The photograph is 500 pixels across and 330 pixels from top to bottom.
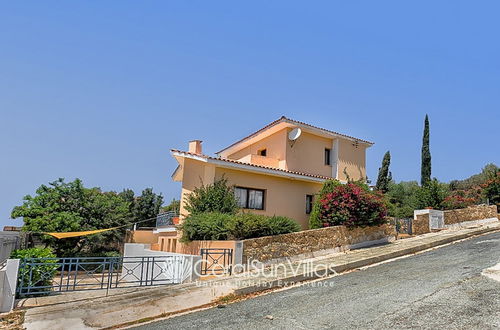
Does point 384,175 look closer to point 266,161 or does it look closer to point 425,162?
point 425,162

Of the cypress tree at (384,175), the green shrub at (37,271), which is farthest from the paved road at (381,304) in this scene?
the cypress tree at (384,175)

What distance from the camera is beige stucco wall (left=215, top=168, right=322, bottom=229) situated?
60.5 feet

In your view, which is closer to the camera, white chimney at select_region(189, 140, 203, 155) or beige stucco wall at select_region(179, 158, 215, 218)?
beige stucco wall at select_region(179, 158, 215, 218)

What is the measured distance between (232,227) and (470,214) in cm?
1688

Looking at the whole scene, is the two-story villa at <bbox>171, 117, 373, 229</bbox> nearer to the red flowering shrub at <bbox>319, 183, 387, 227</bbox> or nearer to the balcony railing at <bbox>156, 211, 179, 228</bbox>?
the red flowering shrub at <bbox>319, 183, 387, 227</bbox>

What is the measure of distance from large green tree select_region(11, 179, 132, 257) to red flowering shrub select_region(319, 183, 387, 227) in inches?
596

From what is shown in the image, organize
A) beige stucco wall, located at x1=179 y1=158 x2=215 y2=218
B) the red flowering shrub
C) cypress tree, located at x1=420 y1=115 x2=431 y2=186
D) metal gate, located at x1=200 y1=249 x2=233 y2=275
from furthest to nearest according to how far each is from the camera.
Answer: cypress tree, located at x1=420 y1=115 x2=431 y2=186 < beige stucco wall, located at x1=179 y1=158 x2=215 y2=218 < the red flowering shrub < metal gate, located at x1=200 y1=249 x2=233 y2=275

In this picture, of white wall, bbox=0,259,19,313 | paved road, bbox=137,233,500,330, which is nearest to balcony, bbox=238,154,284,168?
paved road, bbox=137,233,500,330

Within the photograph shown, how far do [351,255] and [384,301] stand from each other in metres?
6.57

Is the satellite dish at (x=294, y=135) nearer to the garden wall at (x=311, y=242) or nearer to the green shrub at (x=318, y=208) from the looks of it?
the green shrub at (x=318, y=208)

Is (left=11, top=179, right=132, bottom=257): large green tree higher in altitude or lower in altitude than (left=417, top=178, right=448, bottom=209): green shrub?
lower

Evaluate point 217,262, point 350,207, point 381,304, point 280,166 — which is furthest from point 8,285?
point 280,166

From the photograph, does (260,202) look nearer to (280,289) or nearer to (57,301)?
(280,289)

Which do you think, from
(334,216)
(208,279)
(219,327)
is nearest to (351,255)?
(334,216)
